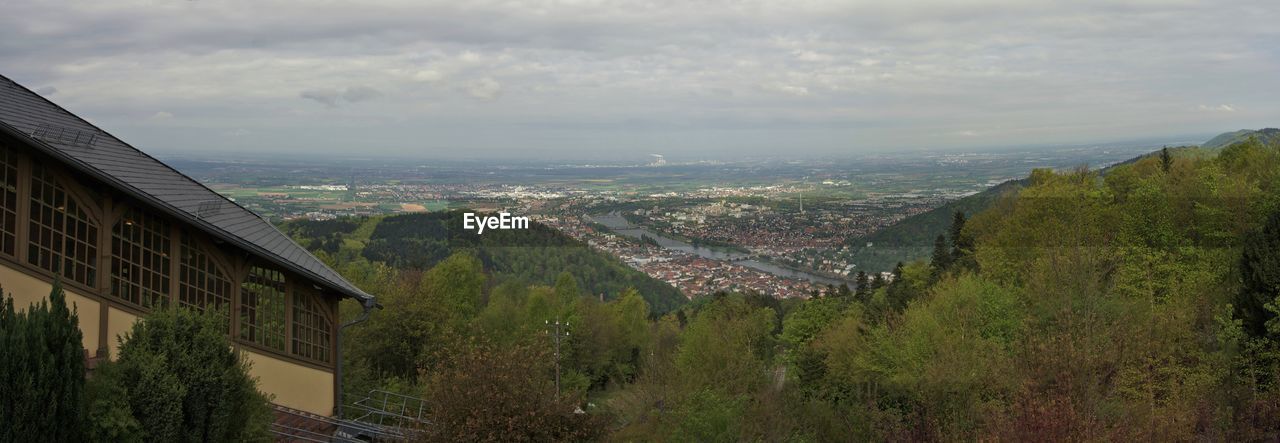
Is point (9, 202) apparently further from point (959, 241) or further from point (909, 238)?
point (909, 238)

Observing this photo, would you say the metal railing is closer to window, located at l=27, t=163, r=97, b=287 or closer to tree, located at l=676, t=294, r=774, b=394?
window, located at l=27, t=163, r=97, b=287

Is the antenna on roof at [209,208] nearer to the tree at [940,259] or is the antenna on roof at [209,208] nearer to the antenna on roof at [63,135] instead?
the antenna on roof at [63,135]

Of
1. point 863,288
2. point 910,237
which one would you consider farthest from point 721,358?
point 910,237

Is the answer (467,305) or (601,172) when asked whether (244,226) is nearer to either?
(467,305)

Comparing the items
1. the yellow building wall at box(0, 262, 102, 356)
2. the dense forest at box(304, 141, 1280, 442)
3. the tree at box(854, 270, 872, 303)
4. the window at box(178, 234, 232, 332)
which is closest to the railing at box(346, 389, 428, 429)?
the dense forest at box(304, 141, 1280, 442)

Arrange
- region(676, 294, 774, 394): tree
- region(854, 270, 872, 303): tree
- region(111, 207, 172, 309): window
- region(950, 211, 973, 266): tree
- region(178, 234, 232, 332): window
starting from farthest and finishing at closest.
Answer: region(854, 270, 872, 303): tree → region(950, 211, 973, 266): tree → region(676, 294, 774, 394): tree → region(178, 234, 232, 332): window → region(111, 207, 172, 309): window

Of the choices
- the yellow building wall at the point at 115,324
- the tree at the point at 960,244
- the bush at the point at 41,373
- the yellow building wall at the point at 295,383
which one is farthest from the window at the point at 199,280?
the tree at the point at 960,244
